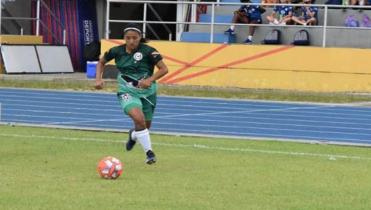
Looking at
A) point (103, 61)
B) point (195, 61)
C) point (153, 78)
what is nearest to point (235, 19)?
point (195, 61)

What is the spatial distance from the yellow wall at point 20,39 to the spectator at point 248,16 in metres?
8.38

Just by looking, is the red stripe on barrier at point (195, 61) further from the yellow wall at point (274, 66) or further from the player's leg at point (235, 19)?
the player's leg at point (235, 19)

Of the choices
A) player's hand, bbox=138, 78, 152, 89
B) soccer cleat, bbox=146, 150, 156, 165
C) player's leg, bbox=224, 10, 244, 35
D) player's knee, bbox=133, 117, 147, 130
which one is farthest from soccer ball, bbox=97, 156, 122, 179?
player's leg, bbox=224, 10, 244, 35

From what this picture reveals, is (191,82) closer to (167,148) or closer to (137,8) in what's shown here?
(137,8)

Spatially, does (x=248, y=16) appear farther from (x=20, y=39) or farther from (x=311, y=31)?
(x=20, y=39)

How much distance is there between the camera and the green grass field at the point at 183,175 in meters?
8.84

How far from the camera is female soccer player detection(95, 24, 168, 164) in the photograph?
1190 centimetres

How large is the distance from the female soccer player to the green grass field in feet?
1.83

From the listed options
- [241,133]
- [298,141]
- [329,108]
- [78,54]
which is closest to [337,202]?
[298,141]

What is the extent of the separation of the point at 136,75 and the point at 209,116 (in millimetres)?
7891

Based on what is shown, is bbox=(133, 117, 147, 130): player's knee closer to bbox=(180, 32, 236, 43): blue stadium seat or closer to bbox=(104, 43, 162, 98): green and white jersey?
bbox=(104, 43, 162, 98): green and white jersey

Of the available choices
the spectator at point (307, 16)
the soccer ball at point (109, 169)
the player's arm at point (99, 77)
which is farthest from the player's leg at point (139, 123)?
the spectator at point (307, 16)

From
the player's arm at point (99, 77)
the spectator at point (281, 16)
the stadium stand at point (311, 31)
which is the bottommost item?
the stadium stand at point (311, 31)

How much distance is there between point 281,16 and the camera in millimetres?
29547
